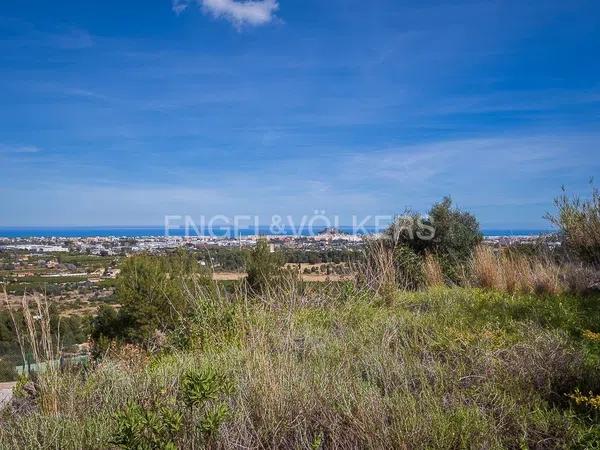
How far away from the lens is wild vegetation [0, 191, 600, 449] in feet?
Answer: 9.27

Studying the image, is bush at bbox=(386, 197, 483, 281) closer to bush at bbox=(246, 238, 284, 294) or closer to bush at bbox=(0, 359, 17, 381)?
bush at bbox=(246, 238, 284, 294)

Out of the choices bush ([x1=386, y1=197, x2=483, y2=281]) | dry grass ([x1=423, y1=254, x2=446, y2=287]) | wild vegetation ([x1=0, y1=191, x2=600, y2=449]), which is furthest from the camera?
A: bush ([x1=386, y1=197, x2=483, y2=281])

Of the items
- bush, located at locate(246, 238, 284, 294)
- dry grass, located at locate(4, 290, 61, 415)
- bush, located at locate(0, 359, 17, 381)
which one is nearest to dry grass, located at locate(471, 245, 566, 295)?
bush, located at locate(246, 238, 284, 294)

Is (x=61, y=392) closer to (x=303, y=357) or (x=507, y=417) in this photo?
(x=303, y=357)

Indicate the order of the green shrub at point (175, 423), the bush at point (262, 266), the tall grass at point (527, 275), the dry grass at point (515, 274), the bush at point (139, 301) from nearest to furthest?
the green shrub at point (175, 423)
the tall grass at point (527, 275)
the dry grass at point (515, 274)
the bush at point (262, 266)
the bush at point (139, 301)

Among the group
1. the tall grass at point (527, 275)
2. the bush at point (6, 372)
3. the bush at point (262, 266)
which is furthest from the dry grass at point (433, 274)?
the bush at point (6, 372)

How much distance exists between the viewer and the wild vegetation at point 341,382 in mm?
2824

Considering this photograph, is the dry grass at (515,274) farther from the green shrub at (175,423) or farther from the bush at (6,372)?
the bush at (6,372)

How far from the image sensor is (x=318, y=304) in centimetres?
748

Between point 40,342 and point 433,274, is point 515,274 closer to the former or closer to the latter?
point 433,274

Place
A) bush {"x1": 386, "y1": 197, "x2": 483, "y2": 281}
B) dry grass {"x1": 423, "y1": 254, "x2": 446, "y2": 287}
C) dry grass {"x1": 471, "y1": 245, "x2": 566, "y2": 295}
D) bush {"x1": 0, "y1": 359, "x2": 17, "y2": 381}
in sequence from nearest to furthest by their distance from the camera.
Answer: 1. bush {"x1": 0, "y1": 359, "x2": 17, "y2": 381}
2. dry grass {"x1": 471, "y1": 245, "x2": 566, "y2": 295}
3. dry grass {"x1": 423, "y1": 254, "x2": 446, "y2": 287}
4. bush {"x1": 386, "y1": 197, "x2": 483, "y2": 281}

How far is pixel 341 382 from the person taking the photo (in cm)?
361

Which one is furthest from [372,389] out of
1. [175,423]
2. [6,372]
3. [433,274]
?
[433,274]

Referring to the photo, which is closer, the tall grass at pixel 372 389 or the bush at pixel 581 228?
the tall grass at pixel 372 389
